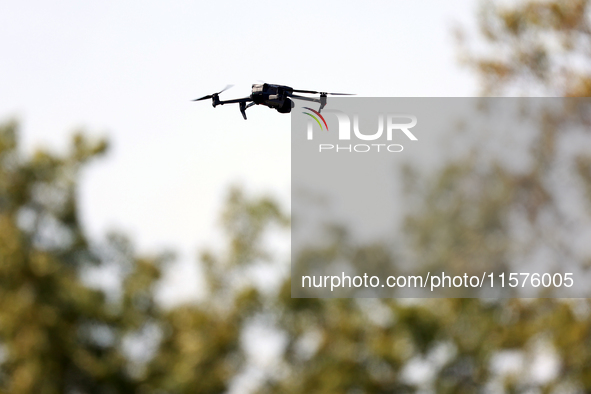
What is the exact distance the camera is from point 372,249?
12.4m

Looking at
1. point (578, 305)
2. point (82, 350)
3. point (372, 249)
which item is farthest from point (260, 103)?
point (82, 350)

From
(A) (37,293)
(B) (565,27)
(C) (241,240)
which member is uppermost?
(B) (565,27)

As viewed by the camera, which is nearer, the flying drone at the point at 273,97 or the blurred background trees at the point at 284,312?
the flying drone at the point at 273,97

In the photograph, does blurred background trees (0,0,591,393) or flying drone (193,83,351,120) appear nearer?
flying drone (193,83,351,120)

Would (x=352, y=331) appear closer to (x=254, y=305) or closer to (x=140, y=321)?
(x=254, y=305)

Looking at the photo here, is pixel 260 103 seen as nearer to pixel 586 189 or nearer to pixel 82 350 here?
pixel 586 189

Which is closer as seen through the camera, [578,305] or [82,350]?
[578,305]

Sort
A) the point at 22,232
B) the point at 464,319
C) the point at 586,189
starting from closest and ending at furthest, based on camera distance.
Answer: the point at 586,189 → the point at 464,319 → the point at 22,232

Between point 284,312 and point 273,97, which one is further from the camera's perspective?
point 284,312

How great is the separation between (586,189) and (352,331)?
450 cm

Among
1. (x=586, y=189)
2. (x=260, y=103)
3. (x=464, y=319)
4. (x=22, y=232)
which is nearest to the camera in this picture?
(x=260, y=103)

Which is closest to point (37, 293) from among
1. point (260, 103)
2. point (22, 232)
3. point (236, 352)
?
point (22, 232)

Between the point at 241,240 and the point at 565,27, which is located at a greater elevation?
the point at 565,27

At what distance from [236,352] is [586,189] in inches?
242
